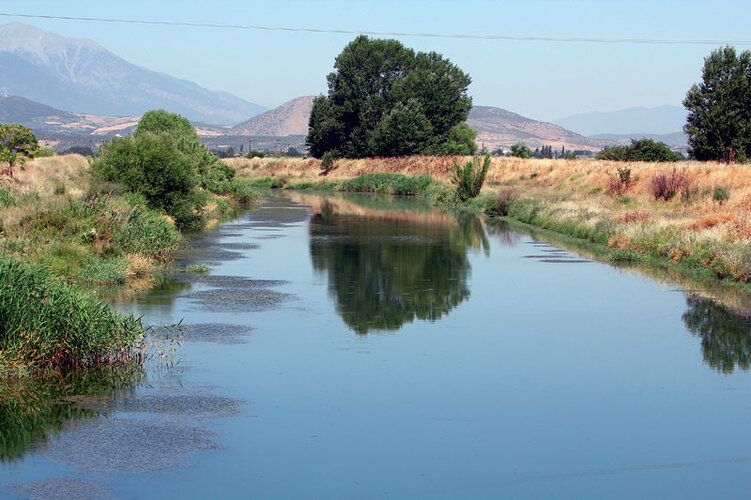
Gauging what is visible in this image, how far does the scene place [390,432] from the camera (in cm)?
975

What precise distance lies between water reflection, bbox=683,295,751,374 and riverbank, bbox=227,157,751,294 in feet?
8.43

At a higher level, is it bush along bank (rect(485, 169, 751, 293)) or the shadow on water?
bush along bank (rect(485, 169, 751, 293))

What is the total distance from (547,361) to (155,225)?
13751 mm

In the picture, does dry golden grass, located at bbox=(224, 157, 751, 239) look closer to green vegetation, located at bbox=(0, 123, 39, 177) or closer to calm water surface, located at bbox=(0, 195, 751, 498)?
calm water surface, located at bbox=(0, 195, 751, 498)

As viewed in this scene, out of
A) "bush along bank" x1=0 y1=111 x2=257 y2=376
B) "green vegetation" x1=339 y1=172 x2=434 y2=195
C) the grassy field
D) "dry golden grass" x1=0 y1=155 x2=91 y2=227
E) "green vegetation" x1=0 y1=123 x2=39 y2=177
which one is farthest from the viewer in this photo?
"green vegetation" x1=339 y1=172 x2=434 y2=195

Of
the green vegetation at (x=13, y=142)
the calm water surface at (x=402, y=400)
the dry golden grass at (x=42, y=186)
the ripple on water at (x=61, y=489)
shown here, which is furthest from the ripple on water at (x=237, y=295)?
the green vegetation at (x=13, y=142)

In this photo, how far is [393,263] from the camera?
24.0m

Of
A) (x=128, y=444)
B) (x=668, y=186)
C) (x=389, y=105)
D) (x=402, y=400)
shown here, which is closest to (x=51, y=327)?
(x=128, y=444)

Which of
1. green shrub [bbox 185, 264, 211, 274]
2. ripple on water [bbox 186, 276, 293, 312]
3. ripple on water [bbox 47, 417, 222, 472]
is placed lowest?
ripple on water [bbox 47, 417, 222, 472]

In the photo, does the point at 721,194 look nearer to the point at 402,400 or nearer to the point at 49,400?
the point at 402,400

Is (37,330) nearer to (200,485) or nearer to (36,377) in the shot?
(36,377)

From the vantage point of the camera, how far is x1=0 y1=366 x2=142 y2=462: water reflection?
9594 millimetres

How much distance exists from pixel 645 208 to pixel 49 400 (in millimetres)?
26478

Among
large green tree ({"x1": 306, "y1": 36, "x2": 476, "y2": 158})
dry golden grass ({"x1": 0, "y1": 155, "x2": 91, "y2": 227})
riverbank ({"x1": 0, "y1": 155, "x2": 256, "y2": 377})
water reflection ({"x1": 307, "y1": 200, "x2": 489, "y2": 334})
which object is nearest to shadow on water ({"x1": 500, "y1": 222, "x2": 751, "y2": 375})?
water reflection ({"x1": 307, "y1": 200, "x2": 489, "y2": 334})
